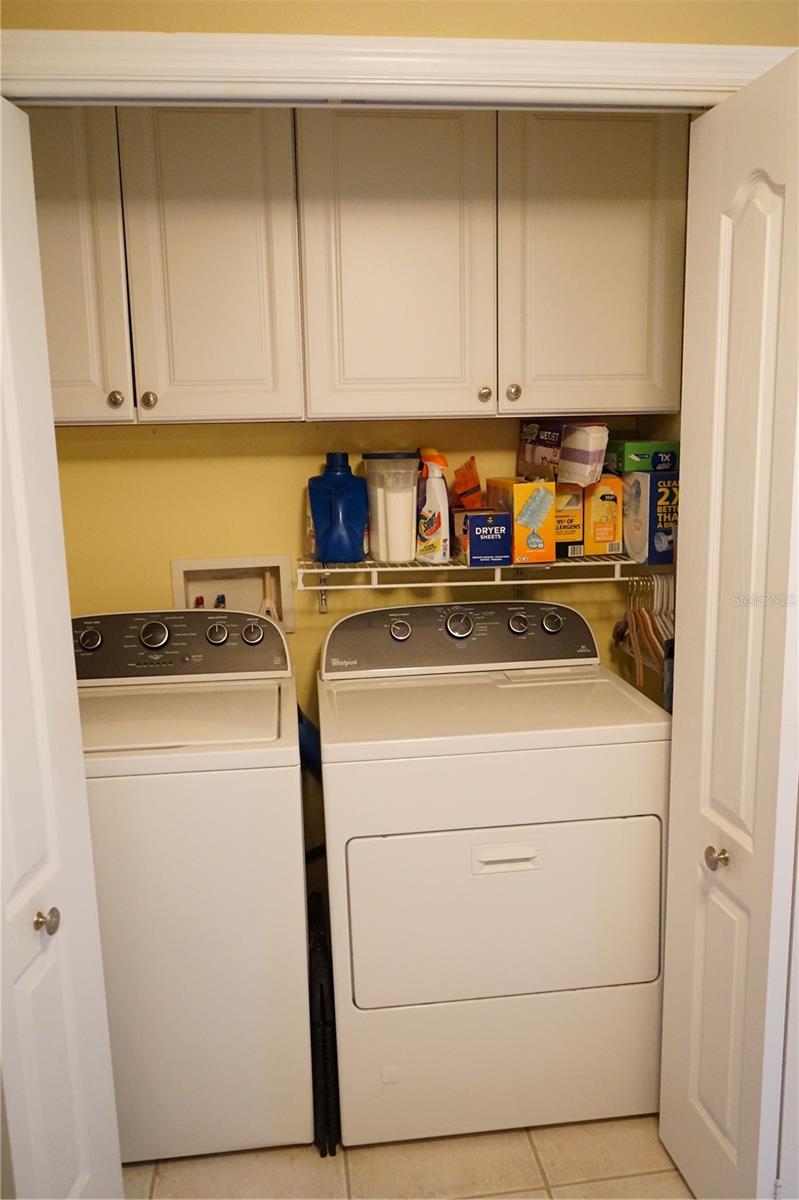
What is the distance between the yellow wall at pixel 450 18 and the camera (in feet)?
4.44

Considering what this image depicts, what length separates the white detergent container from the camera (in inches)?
85.4

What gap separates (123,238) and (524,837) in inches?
59.4

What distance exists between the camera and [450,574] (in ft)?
8.09

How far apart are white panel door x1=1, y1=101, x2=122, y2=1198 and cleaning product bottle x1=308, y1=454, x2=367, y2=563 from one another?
32.6 inches

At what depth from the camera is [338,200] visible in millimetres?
1906

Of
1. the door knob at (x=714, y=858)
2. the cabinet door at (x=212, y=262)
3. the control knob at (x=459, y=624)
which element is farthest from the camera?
the control knob at (x=459, y=624)

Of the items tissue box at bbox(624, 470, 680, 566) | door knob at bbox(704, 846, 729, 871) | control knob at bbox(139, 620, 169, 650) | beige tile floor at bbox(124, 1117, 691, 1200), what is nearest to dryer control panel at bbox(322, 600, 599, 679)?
tissue box at bbox(624, 470, 680, 566)

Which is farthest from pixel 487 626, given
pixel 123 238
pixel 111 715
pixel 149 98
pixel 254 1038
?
pixel 149 98

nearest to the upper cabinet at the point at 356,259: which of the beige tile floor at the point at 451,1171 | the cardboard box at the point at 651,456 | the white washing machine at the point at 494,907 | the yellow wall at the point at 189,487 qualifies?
the cardboard box at the point at 651,456

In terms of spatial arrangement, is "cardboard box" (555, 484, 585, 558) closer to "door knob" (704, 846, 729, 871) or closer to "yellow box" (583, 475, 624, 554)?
"yellow box" (583, 475, 624, 554)

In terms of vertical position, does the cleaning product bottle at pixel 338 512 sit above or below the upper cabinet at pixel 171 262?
below

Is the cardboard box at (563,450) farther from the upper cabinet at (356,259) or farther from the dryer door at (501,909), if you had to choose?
the dryer door at (501,909)

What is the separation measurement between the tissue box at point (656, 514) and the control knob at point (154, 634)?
1183 mm

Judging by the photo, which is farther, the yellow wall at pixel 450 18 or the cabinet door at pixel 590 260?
the cabinet door at pixel 590 260
